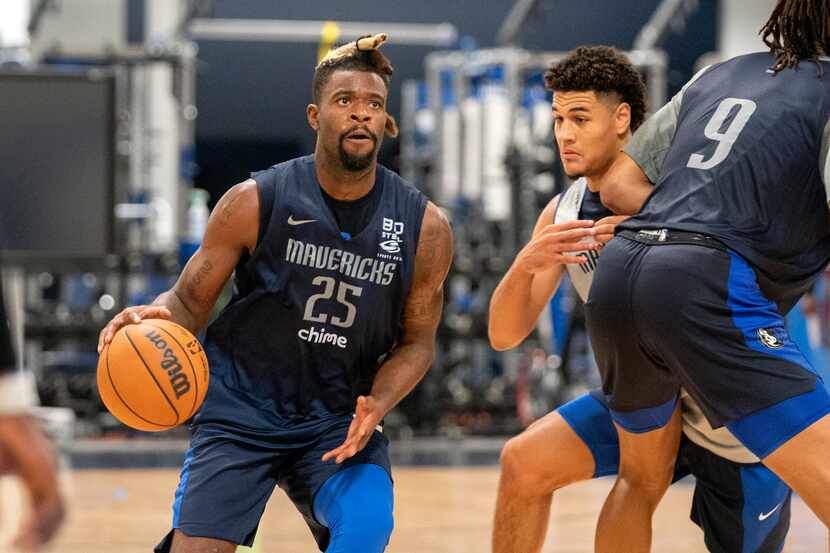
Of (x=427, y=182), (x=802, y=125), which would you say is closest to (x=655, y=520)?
(x=802, y=125)

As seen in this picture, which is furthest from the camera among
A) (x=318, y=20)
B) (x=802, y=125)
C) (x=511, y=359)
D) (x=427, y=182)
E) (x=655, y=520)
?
(x=318, y=20)

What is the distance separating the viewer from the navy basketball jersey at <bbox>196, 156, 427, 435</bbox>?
3496 millimetres

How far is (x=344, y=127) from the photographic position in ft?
11.4

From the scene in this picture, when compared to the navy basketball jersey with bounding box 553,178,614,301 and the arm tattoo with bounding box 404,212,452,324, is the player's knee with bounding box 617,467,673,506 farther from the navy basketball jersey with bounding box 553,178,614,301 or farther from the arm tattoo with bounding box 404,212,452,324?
the arm tattoo with bounding box 404,212,452,324

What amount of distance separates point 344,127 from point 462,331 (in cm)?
643

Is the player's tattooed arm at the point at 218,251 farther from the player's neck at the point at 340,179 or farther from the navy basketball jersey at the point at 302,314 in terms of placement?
the player's neck at the point at 340,179

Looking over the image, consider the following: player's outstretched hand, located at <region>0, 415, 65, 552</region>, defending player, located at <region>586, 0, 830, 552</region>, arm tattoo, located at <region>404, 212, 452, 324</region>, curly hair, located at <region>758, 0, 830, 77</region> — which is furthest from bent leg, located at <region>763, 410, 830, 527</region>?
player's outstretched hand, located at <region>0, 415, 65, 552</region>

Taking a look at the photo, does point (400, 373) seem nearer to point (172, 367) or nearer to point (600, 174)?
point (172, 367)

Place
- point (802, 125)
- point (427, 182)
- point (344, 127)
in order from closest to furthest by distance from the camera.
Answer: point (802, 125) → point (344, 127) → point (427, 182)

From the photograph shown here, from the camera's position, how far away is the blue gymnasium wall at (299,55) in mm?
16891

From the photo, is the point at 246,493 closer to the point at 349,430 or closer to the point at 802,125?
the point at 349,430

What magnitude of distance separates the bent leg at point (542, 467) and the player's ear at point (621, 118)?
801 millimetres

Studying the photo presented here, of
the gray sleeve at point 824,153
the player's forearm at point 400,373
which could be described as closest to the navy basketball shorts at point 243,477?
the player's forearm at point 400,373

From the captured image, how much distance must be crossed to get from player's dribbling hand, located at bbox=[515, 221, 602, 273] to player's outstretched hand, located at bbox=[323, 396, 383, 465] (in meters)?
0.55
